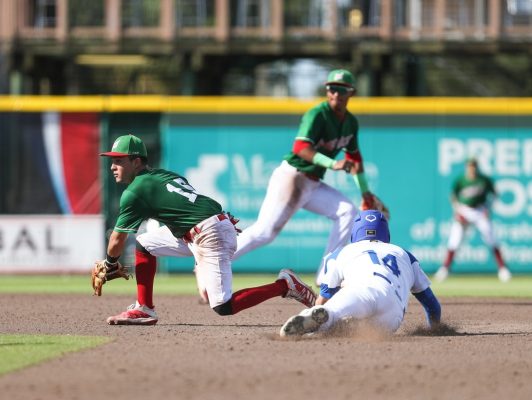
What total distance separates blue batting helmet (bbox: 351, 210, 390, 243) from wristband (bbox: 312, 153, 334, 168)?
1.85 meters

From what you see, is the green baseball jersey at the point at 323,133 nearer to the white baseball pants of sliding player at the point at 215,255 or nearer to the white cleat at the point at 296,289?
the white cleat at the point at 296,289

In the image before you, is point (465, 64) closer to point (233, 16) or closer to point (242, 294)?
point (233, 16)

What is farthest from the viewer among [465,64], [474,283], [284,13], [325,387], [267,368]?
[465,64]

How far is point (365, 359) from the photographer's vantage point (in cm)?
732

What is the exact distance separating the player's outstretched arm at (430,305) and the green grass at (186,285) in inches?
209

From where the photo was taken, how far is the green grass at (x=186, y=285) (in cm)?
1498

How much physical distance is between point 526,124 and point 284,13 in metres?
6.62

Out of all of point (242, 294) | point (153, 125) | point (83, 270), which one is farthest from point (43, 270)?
point (242, 294)

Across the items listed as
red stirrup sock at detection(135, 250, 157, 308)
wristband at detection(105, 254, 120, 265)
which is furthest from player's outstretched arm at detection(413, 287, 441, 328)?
wristband at detection(105, 254, 120, 265)

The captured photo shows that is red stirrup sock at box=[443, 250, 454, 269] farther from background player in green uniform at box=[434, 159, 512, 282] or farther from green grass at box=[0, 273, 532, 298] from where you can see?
green grass at box=[0, 273, 532, 298]

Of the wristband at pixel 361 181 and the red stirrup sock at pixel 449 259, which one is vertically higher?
the wristband at pixel 361 181

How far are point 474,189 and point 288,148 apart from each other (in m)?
3.00

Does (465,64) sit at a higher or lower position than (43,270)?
higher

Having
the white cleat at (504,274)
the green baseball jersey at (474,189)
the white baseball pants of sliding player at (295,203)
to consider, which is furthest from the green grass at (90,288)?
the white baseball pants of sliding player at (295,203)
